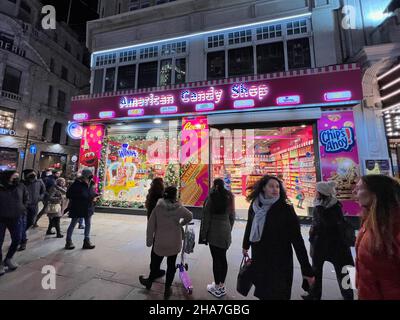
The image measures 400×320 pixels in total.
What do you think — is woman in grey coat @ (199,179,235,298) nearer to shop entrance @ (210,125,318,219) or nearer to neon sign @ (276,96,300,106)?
shop entrance @ (210,125,318,219)

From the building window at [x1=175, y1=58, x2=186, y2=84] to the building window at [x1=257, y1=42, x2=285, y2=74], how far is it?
3.51m

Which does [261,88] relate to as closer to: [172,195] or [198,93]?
[198,93]

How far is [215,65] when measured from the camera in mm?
9258

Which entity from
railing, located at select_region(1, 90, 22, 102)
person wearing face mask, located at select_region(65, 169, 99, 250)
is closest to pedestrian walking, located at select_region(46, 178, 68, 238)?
person wearing face mask, located at select_region(65, 169, 99, 250)

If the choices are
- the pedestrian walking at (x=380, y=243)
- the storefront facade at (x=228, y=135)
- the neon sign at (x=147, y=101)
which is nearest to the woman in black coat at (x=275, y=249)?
the pedestrian walking at (x=380, y=243)

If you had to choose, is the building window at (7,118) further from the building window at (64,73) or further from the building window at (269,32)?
the building window at (269,32)

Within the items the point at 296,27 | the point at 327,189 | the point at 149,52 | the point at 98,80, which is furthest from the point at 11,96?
the point at 327,189

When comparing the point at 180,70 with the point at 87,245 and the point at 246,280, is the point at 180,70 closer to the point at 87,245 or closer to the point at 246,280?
the point at 87,245

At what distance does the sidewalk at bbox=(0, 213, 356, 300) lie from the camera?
3127 millimetres

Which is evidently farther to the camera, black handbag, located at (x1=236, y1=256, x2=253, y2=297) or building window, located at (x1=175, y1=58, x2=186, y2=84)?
building window, located at (x1=175, y1=58, x2=186, y2=84)

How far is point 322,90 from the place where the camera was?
7121mm

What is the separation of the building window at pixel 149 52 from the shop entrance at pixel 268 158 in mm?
5469

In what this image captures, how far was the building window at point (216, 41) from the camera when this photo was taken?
9.25 meters
